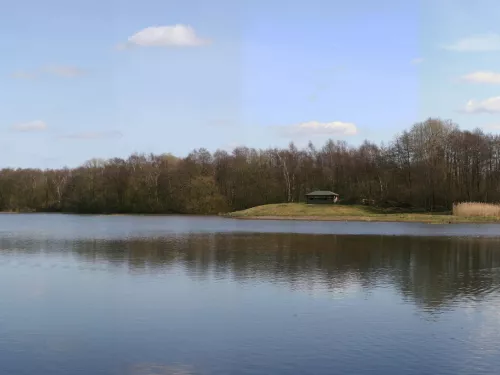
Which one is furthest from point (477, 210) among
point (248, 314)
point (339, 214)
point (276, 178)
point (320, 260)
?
point (248, 314)

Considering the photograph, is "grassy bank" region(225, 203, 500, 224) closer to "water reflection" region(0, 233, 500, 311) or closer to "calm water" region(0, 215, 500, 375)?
"water reflection" region(0, 233, 500, 311)

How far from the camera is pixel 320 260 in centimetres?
3012

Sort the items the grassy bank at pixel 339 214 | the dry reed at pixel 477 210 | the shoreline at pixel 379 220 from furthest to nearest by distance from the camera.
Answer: the grassy bank at pixel 339 214
the dry reed at pixel 477 210
the shoreline at pixel 379 220

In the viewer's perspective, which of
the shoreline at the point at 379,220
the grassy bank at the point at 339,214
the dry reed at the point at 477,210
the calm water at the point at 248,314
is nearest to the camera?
the calm water at the point at 248,314

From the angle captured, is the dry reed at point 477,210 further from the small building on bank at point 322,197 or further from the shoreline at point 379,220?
the small building on bank at point 322,197

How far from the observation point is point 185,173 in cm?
11238

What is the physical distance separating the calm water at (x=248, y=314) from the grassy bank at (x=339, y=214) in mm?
42603

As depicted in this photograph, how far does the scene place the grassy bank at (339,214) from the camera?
73900mm

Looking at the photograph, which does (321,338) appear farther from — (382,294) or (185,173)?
(185,173)

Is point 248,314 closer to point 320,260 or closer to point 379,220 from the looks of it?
point 320,260

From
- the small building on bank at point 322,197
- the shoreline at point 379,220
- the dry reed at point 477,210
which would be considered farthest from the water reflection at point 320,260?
the small building on bank at point 322,197

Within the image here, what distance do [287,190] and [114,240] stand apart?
73.3 metres

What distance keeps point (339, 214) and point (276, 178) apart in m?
30.5

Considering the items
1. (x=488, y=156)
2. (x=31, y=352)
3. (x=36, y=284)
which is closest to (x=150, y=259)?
(x=36, y=284)
